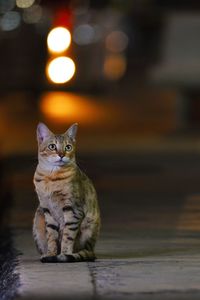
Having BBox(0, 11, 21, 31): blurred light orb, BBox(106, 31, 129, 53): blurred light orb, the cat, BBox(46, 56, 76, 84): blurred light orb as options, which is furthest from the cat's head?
BBox(106, 31, 129, 53): blurred light orb

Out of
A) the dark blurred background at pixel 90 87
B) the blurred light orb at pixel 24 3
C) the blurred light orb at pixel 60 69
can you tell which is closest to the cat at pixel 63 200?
the dark blurred background at pixel 90 87

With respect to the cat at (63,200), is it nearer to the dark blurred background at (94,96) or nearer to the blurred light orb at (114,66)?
the dark blurred background at (94,96)

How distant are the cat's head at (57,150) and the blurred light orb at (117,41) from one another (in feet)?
74.2

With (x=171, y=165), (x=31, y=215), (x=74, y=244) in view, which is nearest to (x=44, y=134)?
(x=74, y=244)

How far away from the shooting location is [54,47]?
72.8 feet

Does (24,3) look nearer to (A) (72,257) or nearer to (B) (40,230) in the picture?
(B) (40,230)

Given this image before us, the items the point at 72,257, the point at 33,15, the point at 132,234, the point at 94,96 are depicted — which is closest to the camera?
the point at 72,257

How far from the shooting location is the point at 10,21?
21766 millimetres

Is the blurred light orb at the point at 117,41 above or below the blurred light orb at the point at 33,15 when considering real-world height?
below

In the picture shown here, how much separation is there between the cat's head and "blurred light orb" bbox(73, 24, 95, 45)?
51.3ft

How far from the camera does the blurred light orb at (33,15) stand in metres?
22.7

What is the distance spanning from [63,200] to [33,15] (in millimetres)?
14519

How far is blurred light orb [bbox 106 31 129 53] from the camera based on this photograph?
32406 mm

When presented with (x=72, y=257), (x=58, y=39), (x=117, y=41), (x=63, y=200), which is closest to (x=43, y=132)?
(x=63, y=200)
